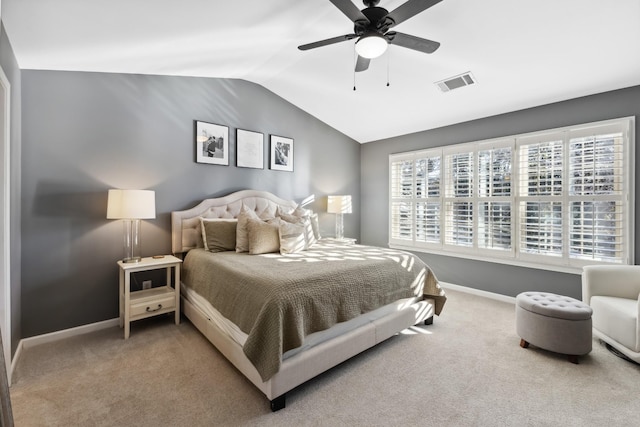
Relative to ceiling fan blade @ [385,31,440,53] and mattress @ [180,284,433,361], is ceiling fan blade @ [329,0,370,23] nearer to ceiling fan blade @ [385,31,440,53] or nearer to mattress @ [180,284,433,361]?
ceiling fan blade @ [385,31,440,53]

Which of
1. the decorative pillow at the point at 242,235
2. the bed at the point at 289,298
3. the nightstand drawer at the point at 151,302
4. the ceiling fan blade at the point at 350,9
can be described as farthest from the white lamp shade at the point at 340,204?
the ceiling fan blade at the point at 350,9

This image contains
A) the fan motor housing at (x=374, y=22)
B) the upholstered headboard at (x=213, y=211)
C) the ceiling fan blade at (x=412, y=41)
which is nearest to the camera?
the fan motor housing at (x=374, y=22)

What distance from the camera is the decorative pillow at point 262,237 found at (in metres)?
3.18

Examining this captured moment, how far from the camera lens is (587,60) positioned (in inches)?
108

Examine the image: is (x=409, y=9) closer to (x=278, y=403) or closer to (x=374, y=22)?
(x=374, y=22)

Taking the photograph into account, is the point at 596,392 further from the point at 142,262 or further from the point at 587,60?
the point at 142,262

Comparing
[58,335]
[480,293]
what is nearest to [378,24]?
[480,293]

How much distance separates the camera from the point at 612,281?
2703 mm

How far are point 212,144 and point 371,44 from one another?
2.49 metres

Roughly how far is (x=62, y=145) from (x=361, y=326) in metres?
3.25

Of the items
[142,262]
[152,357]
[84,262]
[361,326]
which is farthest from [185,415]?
[84,262]

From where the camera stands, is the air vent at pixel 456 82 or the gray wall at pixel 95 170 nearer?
the gray wall at pixel 95 170

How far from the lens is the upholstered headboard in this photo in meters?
3.39

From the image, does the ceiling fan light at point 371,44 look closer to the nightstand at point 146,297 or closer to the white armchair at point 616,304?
the nightstand at point 146,297
